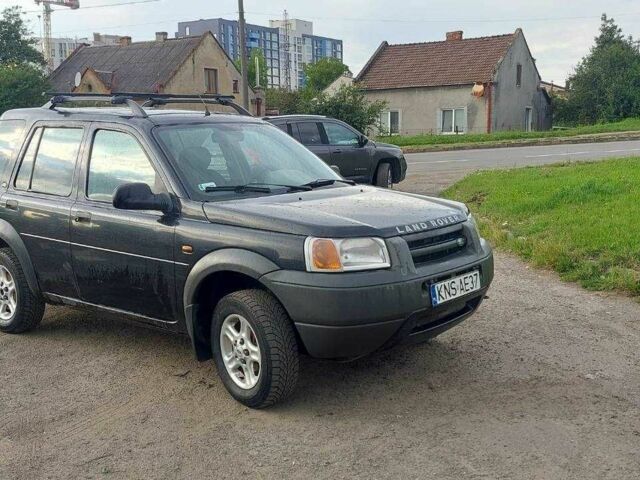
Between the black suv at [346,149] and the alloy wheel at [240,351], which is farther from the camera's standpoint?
the black suv at [346,149]

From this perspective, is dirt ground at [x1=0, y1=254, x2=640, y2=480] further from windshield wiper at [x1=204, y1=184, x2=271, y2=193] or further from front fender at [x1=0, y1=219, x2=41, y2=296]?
windshield wiper at [x1=204, y1=184, x2=271, y2=193]

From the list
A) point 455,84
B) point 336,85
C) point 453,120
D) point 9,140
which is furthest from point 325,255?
point 336,85

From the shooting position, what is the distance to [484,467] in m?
3.60

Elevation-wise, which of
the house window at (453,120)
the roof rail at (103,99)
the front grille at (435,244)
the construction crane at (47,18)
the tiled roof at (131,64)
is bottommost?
the front grille at (435,244)

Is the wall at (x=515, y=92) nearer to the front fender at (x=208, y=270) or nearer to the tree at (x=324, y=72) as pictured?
the front fender at (x=208, y=270)

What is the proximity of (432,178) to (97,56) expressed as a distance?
1846 inches

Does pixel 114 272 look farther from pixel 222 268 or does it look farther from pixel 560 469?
pixel 560 469

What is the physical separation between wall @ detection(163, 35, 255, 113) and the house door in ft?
59.0

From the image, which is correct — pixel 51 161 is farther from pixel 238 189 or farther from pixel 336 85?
pixel 336 85

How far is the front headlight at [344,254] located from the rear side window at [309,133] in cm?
949

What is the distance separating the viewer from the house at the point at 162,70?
51.2 meters

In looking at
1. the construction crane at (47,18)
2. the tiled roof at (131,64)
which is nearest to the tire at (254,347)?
the tiled roof at (131,64)

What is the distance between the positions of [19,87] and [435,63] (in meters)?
25.3

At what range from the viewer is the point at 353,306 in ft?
13.3
